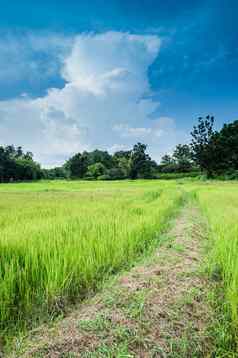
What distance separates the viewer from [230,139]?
1670 inches

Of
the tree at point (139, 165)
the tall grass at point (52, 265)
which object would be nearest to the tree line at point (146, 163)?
the tree at point (139, 165)

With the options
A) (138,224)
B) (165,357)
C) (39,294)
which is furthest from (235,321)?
(138,224)

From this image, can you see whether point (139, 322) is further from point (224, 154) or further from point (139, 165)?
point (139, 165)

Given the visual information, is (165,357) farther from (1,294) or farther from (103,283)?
(1,294)

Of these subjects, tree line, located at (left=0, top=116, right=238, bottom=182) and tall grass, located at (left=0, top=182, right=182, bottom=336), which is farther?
tree line, located at (left=0, top=116, right=238, bottom=182)

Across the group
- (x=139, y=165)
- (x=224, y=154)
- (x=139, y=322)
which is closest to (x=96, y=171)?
(x=139, y=165)

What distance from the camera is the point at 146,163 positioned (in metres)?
56.5

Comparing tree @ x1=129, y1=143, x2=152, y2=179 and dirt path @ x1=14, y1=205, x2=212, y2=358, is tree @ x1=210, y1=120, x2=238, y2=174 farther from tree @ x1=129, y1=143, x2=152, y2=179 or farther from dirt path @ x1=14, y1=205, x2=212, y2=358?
dirt path @ x1=14, y1=205, x2=212, y2=358

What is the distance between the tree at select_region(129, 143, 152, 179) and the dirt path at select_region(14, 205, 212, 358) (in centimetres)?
5277

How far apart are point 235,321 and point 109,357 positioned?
3.40 ft

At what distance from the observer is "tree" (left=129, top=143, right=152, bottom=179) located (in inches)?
2201

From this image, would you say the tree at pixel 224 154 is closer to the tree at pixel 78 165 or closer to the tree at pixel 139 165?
the tree at pixel 139 165

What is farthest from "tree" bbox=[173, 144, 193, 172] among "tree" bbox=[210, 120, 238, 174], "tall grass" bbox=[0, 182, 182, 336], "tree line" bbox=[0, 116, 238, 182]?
"tall grass" bbox=[0, 182, 182, 336]

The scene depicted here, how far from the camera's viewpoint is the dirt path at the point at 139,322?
1.72 meters
